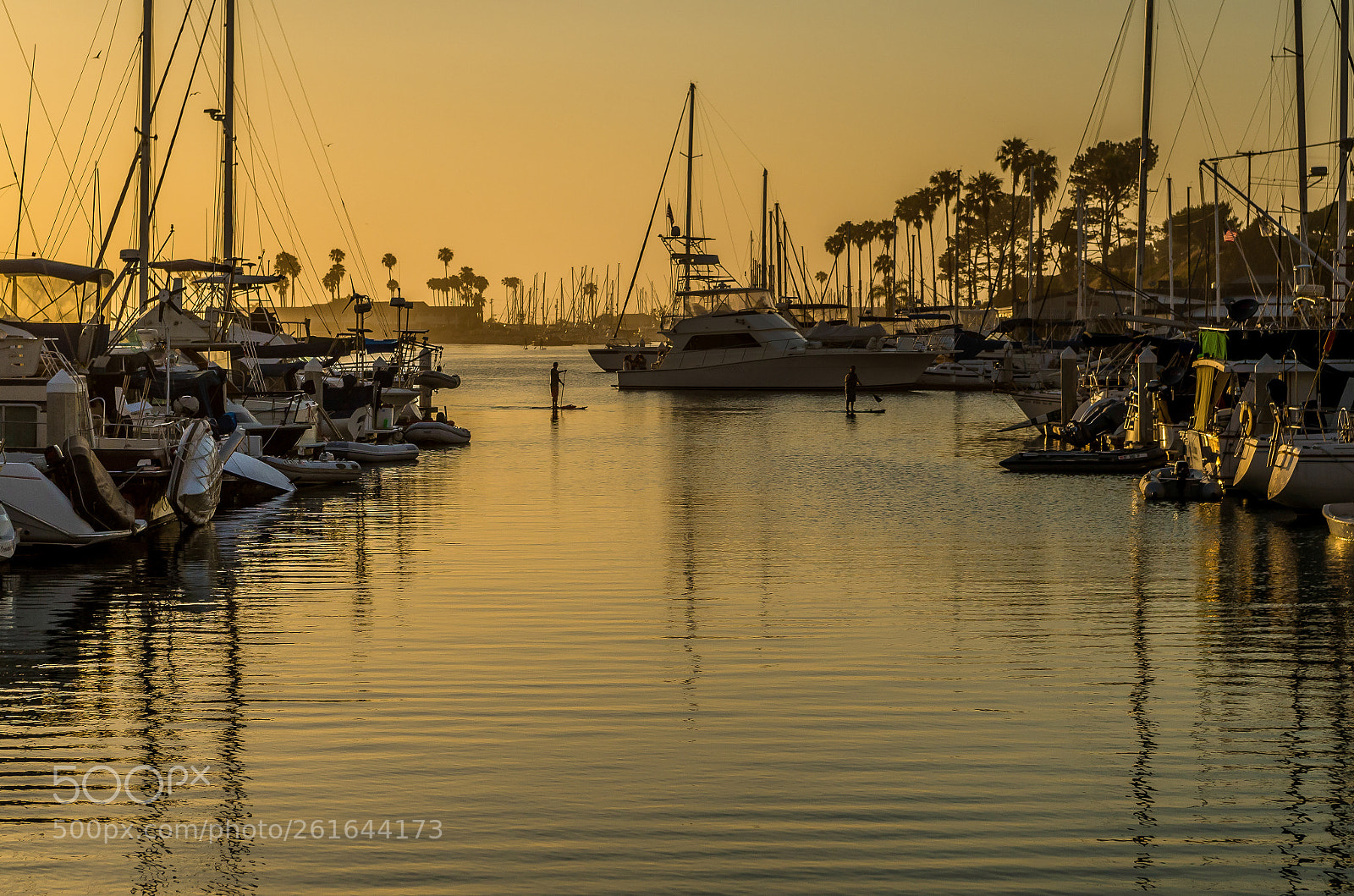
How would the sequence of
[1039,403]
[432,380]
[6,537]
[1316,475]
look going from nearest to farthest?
[6,537] → [1316,475] → [1039,403] → [432,380]

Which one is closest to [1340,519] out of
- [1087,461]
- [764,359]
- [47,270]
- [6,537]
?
[1087,461]

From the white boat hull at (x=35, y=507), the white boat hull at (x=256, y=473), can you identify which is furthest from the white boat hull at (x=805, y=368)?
the white boat hull at (x=35, y=507)

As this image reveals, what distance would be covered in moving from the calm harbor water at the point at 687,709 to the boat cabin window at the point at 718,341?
62.9m

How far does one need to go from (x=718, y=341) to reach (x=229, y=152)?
48.6 metres

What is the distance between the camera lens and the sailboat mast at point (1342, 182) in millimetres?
30672

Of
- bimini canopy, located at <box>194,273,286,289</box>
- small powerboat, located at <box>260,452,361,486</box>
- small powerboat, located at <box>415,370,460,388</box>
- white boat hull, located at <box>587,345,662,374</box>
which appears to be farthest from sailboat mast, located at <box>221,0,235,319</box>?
white boat hull, located at <box>587,345,662,374</box>

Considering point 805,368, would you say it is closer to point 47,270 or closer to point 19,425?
point 47,270

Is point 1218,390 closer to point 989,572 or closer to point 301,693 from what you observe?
point 989,572

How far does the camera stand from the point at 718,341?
8906 centimetres

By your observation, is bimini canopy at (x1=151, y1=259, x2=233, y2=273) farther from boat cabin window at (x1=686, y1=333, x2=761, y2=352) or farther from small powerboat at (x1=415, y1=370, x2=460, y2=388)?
boat cabin window at (x1=686, y1=333, x2=761, y2=352)

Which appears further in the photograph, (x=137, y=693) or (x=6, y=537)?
(x=6, y=537)

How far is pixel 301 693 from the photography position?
12.6 m

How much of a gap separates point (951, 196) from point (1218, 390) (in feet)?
378

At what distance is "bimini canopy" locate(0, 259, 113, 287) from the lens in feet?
94.3
